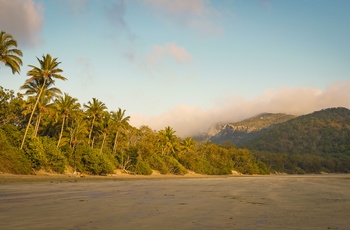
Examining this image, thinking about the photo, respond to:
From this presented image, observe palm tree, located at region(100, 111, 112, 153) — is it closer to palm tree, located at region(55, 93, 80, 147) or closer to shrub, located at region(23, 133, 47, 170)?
palm tree, located at region(55, 93, 80, 147)

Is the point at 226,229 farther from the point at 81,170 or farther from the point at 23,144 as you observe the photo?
the point at 81,170

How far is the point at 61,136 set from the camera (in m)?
52.9

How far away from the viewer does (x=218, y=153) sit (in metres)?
114

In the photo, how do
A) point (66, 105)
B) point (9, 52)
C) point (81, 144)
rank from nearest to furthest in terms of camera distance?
point (9, 52) → point (66, 105) → point (81, 144)

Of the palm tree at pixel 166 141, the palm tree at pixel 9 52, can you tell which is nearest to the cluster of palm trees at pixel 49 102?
the palm tree at pixel 9 52

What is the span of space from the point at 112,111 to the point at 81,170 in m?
21.4

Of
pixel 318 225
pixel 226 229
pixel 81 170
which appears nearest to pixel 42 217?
pixel 226 229

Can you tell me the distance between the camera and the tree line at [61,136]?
38.6 meters

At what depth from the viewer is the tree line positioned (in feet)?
127

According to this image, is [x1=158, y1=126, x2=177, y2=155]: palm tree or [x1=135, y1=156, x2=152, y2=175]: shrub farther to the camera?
[x1=158, y1=126, x2=177, y2=155]: palm tree

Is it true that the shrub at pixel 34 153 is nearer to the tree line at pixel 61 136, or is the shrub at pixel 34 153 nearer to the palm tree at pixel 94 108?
→ the tree line at pixel 61 136

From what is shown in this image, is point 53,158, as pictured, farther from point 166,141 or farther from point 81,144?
point 166,141

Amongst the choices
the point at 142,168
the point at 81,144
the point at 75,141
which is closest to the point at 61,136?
the point at 75,141

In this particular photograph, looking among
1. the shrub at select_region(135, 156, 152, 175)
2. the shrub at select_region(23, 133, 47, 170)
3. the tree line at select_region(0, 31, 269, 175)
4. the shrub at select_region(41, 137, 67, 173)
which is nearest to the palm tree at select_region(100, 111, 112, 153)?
the tree line at select_region(0, 31, 269, 175)
